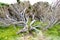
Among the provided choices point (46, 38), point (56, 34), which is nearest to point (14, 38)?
point (46, 38)

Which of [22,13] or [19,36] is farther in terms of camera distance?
[22,13]

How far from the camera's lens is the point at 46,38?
19.9 feet

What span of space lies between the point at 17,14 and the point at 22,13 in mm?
216

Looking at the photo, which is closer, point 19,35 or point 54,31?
point 19,35

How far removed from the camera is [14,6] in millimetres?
7348

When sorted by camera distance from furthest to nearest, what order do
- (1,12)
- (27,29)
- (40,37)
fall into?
(1,12) < (27,29) < (40,37)

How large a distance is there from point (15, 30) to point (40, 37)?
1.13 metres

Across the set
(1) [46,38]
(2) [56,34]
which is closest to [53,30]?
(2) [56,34]

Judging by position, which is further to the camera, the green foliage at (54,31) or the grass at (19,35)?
the green foliage at (54,31)

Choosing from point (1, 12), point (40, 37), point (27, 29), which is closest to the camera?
point (40, 37)

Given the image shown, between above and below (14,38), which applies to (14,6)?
above

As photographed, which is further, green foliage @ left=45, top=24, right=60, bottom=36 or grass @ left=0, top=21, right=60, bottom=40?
green foliage @ left=45, top=24, right=60, bottom=36

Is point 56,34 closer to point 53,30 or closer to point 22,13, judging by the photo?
point 53,30

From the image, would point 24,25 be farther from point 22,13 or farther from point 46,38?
point 46,38
